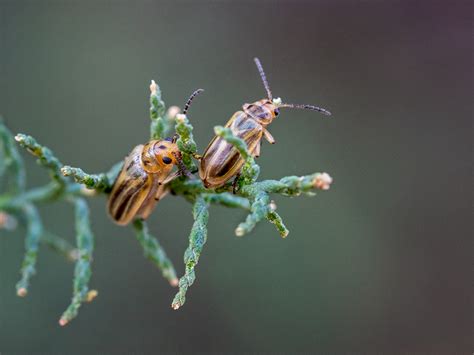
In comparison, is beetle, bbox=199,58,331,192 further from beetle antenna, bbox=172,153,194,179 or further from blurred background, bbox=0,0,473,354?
blurred background, bbox=0,0,473,354

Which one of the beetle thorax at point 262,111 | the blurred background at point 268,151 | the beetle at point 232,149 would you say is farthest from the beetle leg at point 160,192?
the blurred background at point 268,151

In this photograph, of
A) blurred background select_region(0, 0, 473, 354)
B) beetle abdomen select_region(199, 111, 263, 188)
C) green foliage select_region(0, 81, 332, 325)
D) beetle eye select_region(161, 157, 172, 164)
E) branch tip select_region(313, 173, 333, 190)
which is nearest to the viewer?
branch tip select_region(313, 173, 333, 190)

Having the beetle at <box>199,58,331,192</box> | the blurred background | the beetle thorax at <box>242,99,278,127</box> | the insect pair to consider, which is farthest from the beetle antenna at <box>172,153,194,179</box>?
the blurred background

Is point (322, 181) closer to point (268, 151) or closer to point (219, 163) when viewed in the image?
point (219, 163)

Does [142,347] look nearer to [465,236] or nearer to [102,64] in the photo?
[102,64]

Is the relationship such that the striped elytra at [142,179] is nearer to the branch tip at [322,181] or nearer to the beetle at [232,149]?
the beetle at [232,149]

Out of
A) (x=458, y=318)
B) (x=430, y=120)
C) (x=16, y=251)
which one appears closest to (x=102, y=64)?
(x=16, y=251)

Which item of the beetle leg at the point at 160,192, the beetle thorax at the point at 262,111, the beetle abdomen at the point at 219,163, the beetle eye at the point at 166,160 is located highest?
the beetle thorax at the point at 262,111
